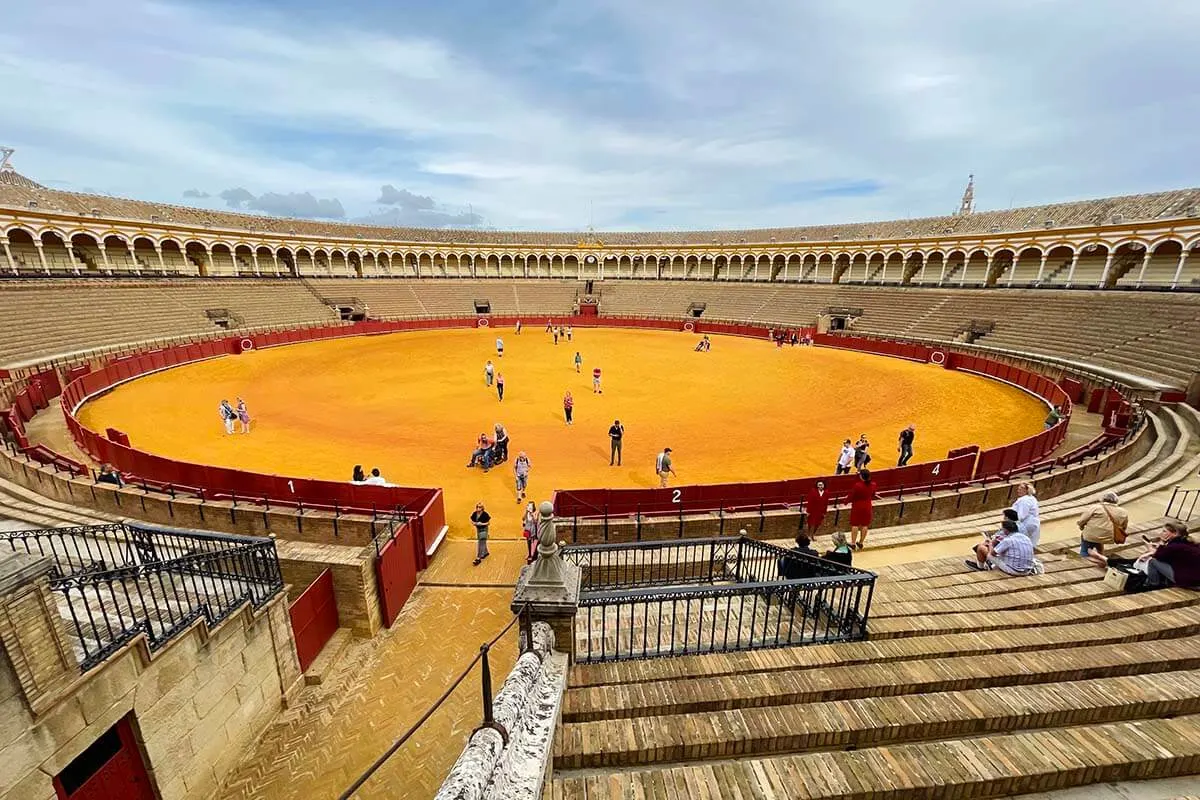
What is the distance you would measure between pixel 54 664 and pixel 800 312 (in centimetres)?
5470

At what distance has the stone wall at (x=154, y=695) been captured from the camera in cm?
417

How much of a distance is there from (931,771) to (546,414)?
18.1 metres

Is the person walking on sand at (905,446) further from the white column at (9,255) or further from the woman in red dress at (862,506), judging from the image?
the white column at (9,255)

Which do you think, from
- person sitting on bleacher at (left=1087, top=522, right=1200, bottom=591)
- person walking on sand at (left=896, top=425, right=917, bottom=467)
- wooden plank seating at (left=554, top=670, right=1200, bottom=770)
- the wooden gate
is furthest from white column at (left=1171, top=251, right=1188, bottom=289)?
the wooden gate

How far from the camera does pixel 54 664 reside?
4449 millimetres

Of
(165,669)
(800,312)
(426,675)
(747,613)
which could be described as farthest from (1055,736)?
(800,312)

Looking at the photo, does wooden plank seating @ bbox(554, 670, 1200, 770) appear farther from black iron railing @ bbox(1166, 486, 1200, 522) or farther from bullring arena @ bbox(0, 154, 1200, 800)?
black iron railing @ bbox(1166, 486, 1200, 522)

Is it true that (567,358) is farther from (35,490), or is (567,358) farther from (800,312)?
(800,312)

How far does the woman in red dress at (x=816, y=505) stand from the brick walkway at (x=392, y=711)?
6415mm

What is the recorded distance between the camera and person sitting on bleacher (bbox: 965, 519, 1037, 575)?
24.1ft

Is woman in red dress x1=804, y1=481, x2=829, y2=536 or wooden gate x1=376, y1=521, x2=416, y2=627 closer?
wooden gate x1=376, y1=521, x2=416, y2=627

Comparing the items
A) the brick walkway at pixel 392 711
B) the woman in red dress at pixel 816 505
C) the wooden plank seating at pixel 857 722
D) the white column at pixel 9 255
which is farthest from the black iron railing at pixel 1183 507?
the white column at pixel 9 255

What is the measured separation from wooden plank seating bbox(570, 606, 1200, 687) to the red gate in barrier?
526cm

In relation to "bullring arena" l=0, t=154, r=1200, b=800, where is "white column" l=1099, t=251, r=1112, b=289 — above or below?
above
